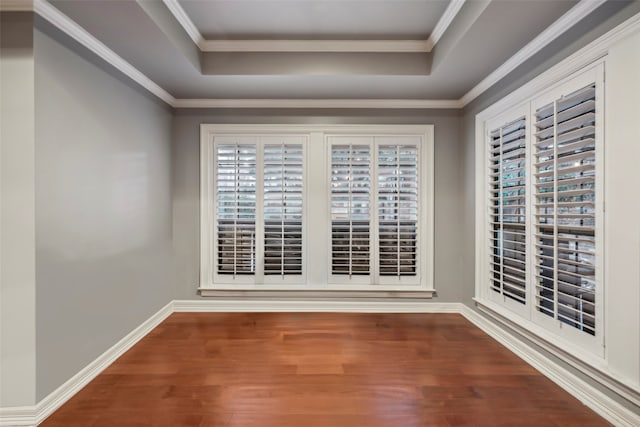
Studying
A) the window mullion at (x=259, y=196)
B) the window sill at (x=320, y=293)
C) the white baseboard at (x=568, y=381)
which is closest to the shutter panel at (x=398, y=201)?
the window sill at (x=320, y=293)

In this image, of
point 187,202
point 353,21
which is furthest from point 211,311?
point 353,21

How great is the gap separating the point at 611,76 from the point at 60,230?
134 inches

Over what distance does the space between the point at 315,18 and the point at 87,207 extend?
7.28 feet

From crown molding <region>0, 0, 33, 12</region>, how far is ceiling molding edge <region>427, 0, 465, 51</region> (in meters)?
2.67

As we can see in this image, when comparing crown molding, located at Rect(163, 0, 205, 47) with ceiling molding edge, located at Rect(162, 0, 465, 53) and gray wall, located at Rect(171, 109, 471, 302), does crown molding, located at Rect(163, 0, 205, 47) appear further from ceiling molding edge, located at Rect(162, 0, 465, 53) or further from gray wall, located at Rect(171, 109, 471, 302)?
gray wall, located at Rect(171, 109, 471, 302)

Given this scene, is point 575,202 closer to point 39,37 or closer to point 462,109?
point 462,109

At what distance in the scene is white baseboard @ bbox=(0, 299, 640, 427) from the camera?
167cm

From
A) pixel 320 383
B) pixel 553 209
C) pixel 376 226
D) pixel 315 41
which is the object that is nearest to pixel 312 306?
pixel 376 226

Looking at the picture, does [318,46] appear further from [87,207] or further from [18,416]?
[18,416]

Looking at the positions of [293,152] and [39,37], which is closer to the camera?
[39,37]

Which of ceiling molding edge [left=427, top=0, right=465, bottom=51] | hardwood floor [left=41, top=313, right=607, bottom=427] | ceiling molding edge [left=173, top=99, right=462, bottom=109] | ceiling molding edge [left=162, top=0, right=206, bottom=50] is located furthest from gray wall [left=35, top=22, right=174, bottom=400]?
ceiling molding edge [left=427, top=0, right=465, bottom=51]

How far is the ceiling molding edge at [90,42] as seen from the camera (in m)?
1.71

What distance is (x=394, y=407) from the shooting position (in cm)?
179

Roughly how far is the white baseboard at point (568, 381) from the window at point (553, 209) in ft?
0.70
